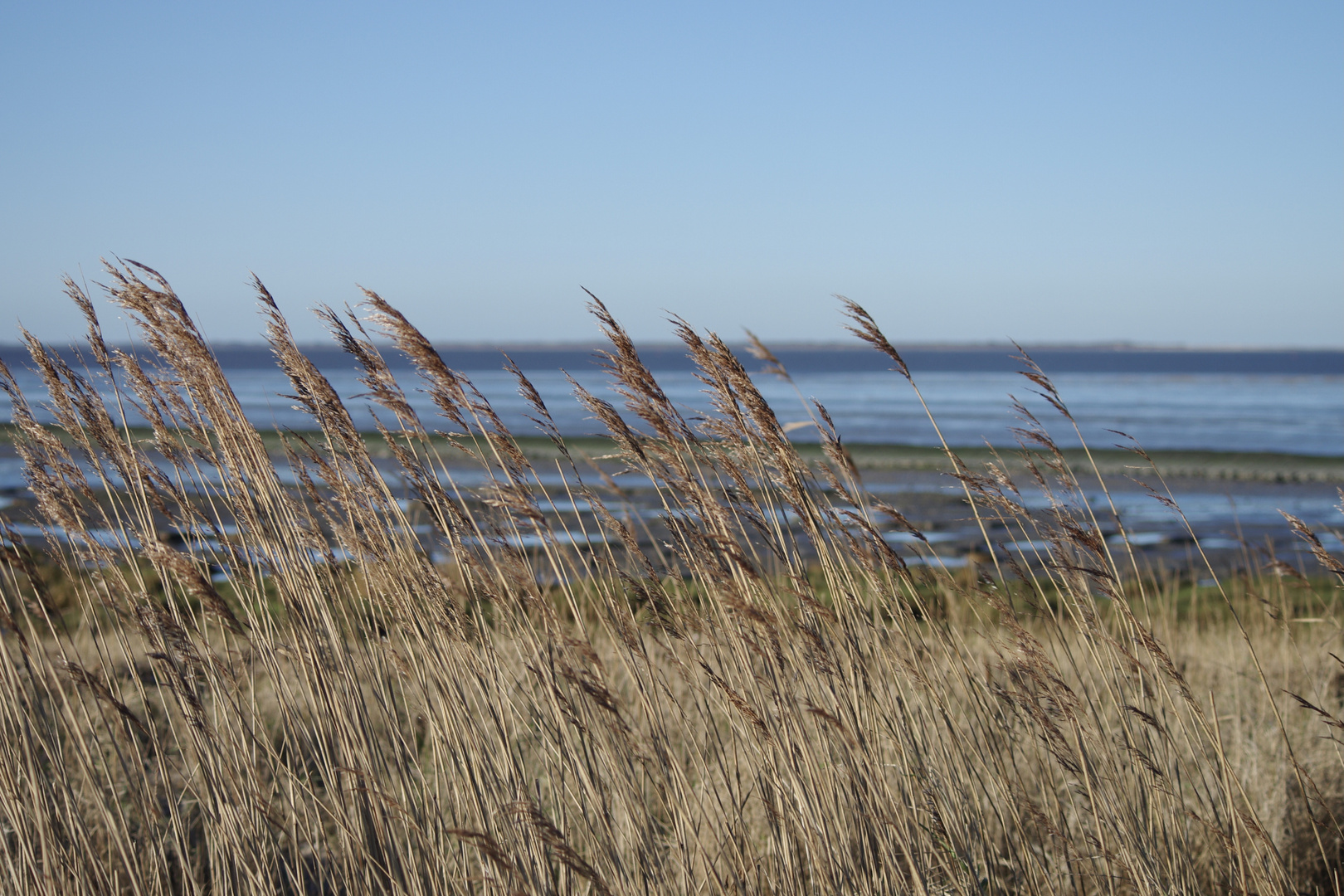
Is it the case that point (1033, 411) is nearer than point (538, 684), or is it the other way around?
point (538, 684)

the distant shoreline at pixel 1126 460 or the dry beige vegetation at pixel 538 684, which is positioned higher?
the dry beige vegetation at pixel 538 684

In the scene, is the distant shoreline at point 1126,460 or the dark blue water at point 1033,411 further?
the dark blue water at point 1033,411

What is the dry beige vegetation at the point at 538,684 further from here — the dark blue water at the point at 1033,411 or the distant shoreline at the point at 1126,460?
the distant shoreline at the point at 1126,460

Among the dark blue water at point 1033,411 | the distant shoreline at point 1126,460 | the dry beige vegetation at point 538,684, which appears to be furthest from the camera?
the dark blue water at point 1033,411

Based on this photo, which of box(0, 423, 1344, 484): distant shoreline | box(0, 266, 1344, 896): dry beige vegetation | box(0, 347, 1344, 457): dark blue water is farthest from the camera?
box(0, 347, 1344, 457): dark blue water

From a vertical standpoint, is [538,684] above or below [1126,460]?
above

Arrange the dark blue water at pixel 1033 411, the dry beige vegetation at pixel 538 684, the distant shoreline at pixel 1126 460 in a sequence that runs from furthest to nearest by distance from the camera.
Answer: the dark blue water at pixel 1033 411 < the distant shoreline at pixel 1126 460 < the dry beige vegetation at pixel 538 684

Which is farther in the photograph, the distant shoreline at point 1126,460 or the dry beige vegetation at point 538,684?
the distant shoreline at point 1126,460

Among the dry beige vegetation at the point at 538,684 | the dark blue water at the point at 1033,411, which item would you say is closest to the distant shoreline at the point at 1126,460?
the dark blue water at the point at 1033,411

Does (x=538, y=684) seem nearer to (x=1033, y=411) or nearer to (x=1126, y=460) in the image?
(x=1126, y=460)

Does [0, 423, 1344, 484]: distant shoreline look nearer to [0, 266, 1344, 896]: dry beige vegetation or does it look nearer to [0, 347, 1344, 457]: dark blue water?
[0, 347, 1344, 457]: dark blue water

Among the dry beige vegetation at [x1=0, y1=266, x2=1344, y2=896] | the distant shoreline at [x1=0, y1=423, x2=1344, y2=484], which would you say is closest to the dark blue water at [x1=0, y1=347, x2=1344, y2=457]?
the distant shoreline at [x1=0, y1=423, x2=1344, y2=484]

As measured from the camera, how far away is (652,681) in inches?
104

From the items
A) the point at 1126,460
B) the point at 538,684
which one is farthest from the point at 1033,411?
the point at 538,684
